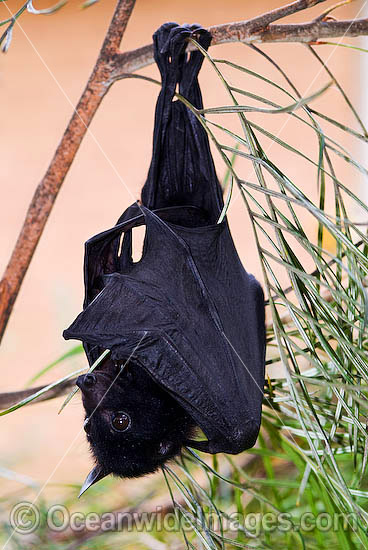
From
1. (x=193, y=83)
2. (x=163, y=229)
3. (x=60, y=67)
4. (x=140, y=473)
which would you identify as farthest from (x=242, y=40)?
(x=60, y=67)

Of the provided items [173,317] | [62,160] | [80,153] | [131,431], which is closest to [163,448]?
[131,431]

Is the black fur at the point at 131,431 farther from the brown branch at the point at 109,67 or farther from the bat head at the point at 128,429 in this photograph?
Answer: the brown branch at the point at 109,67

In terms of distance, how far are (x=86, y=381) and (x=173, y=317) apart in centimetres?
10

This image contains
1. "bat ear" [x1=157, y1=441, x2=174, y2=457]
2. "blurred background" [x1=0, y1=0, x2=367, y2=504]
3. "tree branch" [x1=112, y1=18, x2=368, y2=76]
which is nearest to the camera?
"tree branch" [x1=112, y1=18, x2=368, y2=76]

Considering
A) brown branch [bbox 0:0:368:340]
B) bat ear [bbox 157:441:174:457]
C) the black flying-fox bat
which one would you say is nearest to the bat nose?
the black flying-fox bat

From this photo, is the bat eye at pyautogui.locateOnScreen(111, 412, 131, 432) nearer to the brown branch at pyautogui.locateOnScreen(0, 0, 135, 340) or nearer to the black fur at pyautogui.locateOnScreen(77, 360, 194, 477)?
the black fur at pyautogui.locateOnScreen(77, 360, 194, 477)

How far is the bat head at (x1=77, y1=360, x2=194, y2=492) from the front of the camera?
0.62 meters

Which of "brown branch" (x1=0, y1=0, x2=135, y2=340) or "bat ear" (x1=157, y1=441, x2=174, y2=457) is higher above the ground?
"brown branch" (x1=0, y1=0, x2=135, y2=340)

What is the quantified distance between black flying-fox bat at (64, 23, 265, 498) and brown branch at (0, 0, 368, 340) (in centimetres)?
5

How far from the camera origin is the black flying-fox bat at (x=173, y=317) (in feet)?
1.88

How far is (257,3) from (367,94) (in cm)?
57

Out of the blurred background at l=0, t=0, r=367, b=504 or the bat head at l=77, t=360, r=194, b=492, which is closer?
the bat head at l=77, t=360, r=194, b=492

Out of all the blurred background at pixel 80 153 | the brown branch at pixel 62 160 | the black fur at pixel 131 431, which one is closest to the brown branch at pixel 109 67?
the brown branch at pixel 62 160

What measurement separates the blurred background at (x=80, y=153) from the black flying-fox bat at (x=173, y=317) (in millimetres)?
1242
